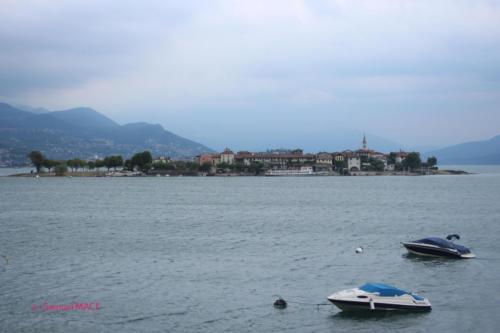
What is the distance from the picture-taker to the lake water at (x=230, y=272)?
83.7 ft

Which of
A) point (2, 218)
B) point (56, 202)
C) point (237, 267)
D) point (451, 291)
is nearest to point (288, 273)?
point (237, 267)

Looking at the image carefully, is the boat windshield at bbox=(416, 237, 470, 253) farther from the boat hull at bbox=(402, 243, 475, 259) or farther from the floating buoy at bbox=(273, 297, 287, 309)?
the floating buoy at bbox=(273, 297, 287, 309)

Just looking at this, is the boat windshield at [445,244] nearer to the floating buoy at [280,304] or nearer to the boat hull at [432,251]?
the boat hull at [432,251]

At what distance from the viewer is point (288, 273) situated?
34.1 metres

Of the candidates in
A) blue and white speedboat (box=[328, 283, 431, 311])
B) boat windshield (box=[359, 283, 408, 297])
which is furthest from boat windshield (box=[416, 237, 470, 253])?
boat windshield (box=[359, 283, 408, 297])

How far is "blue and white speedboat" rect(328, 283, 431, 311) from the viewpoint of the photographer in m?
26.6

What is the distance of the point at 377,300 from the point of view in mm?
26688

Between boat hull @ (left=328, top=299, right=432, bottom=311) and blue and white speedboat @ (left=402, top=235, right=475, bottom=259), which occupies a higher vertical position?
blue and white speedboat @ (left=402, top=235, right=475, bottom=259)

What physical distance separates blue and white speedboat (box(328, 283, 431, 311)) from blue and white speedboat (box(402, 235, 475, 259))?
12357mm

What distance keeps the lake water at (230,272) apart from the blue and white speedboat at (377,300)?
0.40 meters

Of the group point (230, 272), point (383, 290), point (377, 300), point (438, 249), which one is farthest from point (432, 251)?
→ point (377, 300)

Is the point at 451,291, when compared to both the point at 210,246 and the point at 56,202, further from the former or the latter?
the point at 56,202

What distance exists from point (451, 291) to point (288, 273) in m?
8.30

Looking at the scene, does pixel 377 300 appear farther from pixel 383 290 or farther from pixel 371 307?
pixel 383 290
